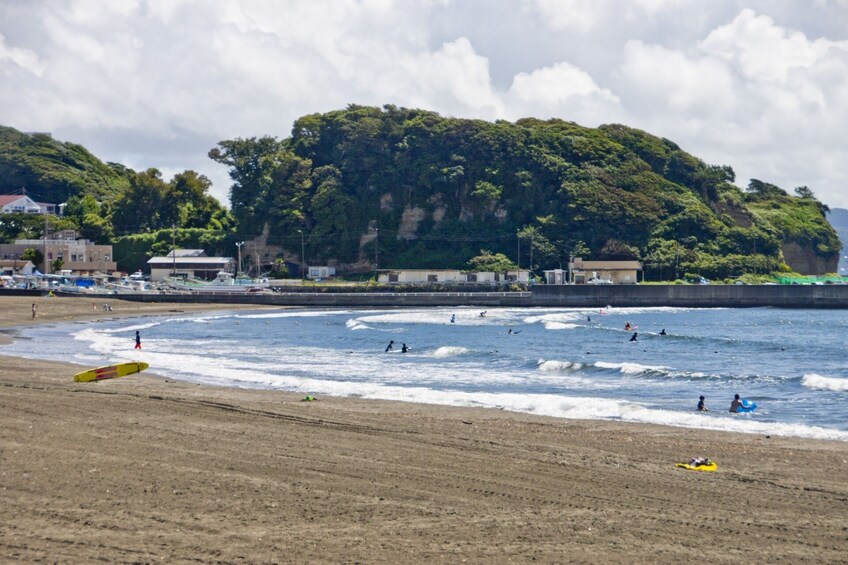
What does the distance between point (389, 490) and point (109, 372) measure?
1657 centimetres

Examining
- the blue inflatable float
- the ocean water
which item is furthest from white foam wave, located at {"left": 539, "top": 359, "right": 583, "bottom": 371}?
the blue inflatable float

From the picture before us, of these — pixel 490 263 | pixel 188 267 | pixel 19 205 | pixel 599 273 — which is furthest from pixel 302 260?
pixel 19 205

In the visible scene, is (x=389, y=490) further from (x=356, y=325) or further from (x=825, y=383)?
(x=356, y=325)

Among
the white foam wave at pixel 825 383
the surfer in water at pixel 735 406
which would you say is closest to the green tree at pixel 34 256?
the white foam wave at pixel 825 383

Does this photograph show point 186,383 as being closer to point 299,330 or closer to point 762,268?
point 299,330

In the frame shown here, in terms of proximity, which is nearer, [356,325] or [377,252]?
[356,325]

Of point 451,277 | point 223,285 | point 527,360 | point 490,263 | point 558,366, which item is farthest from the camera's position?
point 490,263

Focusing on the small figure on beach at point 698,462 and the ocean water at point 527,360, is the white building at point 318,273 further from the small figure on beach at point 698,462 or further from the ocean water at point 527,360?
the small figure on beach at point 698,462

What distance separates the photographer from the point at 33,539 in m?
9.41

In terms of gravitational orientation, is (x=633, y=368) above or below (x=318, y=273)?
below

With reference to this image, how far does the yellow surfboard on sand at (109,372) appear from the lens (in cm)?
2470

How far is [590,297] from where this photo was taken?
79938mm

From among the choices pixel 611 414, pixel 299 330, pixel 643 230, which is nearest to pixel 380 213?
pixel 643 230

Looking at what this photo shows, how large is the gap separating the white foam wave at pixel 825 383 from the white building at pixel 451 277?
211ft
